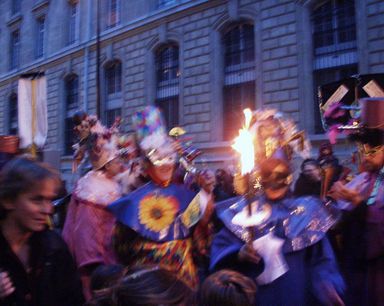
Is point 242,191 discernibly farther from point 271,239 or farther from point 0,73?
point 0,73

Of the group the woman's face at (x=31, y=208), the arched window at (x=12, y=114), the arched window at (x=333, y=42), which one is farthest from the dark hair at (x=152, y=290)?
the arched window at (x=12, y=114)

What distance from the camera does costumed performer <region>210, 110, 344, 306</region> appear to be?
2.58m

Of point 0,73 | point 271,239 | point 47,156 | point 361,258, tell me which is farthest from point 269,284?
point 0,73

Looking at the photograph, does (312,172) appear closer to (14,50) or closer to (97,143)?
(97,143)

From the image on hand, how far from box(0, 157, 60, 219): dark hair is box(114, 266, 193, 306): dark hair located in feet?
2.83

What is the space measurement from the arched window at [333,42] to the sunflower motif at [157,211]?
30.5 feet

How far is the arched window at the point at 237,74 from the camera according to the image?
44.9 ft

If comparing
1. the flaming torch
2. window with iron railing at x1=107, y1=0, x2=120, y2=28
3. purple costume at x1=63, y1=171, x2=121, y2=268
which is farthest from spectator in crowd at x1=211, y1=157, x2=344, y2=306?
window with iron railing at x1=107, y1=0, x2=120, y2=28

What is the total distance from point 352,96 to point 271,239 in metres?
2.00

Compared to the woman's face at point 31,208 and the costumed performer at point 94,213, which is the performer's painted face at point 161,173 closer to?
the costumed performer at point 94,213

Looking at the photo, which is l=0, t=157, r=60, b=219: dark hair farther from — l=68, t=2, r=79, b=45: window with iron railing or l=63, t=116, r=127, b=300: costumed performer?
l=68, t=2, r=79, b=45: window with iron railing

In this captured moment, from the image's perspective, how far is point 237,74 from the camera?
1397 centimetres

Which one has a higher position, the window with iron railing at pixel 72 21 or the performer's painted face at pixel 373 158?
the window with iron railing at pixel 72 21

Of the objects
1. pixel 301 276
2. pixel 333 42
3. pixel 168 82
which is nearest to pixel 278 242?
pixel 301 276
